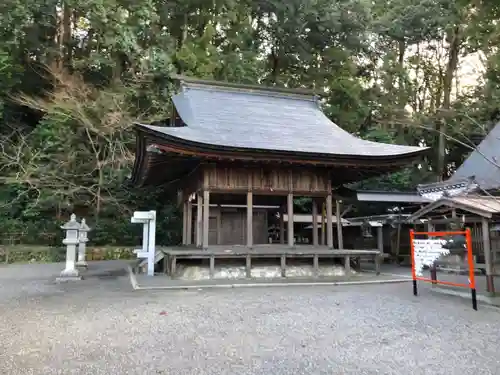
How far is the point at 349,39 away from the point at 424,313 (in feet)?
67.3

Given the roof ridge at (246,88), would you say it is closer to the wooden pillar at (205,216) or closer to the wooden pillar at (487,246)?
the wooden pillar at (205,216)

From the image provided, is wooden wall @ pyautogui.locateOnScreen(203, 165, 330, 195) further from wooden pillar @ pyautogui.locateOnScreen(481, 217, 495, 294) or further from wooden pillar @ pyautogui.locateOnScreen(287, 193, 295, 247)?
wooden pillar @ pyautogui.locateOnScreen(481, 217, 495, 294)

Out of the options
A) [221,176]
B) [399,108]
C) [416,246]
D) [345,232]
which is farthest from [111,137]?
[399,108]

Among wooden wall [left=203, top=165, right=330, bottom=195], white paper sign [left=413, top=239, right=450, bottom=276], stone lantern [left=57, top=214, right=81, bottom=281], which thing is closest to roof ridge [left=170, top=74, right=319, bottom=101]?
wooden wall [left=203, top=165, right=330, bottom=195]

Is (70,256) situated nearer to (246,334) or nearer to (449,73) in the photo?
(246,334)

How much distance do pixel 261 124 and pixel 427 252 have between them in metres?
5.90

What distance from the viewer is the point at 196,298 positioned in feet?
20.7

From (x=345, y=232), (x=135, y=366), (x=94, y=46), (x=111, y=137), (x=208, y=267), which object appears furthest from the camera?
(x=94, y=46)

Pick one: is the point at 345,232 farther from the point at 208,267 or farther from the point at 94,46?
the point at 94,46

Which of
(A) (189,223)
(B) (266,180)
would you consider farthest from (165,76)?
(B) (266,180)

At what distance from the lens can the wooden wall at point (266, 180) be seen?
924 cm

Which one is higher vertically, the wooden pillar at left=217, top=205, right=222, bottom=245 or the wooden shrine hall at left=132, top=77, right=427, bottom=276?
the wooden shrine hall at left=132, top=77, right=427, bottom=276

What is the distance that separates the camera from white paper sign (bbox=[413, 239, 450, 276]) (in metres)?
6.01

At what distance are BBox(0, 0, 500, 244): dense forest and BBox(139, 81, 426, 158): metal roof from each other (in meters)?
3.62
